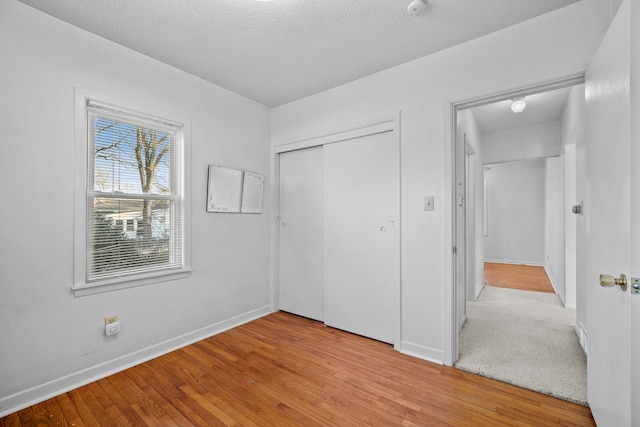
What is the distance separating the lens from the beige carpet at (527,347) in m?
1.97

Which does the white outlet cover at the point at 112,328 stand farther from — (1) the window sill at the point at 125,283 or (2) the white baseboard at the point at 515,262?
(2) the white baseboard at the point at 515,262

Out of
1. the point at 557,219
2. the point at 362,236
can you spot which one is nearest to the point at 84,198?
the point at 362,236

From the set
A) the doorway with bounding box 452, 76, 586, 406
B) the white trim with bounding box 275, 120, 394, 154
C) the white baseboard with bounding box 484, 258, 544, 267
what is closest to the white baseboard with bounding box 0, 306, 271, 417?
the white trim with bounding box 275, 120, 394, 154

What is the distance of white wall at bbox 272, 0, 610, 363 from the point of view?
1.89 meters

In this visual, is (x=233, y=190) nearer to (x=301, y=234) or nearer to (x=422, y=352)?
(x=301, y=234)

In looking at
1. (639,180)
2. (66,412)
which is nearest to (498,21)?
(639,180)

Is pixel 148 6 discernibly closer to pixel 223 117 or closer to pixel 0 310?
pixel 223 117

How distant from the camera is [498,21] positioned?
196 centimetres

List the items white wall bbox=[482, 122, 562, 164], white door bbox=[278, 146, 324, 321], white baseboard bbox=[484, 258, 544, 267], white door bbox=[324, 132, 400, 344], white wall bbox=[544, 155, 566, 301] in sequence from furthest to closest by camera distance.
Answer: white baseboard bbox=[484, 258, 544, 267], white wall bbox=[482, 122, 562, 164], white wall bbox=[544, 155, 566, 301], white door bbox=[278, 146, 324, 321], white door bbox=[324, 132, 400, 344]

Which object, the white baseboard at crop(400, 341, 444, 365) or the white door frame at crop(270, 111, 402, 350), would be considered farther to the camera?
the white door frame at crop(270, 111, 402, 350)

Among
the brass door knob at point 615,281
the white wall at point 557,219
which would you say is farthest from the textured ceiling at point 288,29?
the white wall at point 557,219

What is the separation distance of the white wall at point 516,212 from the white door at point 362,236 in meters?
A: 6.07

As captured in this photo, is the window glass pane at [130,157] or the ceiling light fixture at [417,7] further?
the window glass pane at [130,157]

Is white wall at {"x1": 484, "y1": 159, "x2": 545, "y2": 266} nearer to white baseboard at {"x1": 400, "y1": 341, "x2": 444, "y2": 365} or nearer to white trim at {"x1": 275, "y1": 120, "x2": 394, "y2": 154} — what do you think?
white trim at {"x1": 275, "y1": 120, "x2": 394, "y2": 154}
